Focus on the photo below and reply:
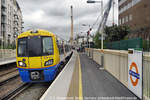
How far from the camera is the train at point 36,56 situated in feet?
20.0

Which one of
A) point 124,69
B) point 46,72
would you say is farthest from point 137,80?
point 46,72

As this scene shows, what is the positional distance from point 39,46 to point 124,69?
4.32 metres

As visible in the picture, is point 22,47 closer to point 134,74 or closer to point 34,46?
point 34,46

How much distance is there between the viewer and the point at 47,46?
646 cm

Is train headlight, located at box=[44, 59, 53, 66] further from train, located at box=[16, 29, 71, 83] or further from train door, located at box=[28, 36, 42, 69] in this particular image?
train door, located at box=[28, 36, 42, 69]

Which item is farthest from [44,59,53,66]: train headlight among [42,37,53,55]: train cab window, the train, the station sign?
the station sign

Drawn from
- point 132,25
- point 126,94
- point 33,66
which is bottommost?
point 126,94

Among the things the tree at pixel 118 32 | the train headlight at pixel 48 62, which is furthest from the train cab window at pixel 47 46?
the tree at pixel 118 32

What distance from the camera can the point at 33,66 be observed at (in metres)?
6.04

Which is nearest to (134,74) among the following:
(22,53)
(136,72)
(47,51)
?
(136,72)

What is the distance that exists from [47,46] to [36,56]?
0.77m

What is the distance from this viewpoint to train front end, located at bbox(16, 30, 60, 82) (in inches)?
239

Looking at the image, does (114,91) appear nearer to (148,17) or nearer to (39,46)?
(39,46)

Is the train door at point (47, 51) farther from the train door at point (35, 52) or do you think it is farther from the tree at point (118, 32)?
the tree at point (118, 32)
